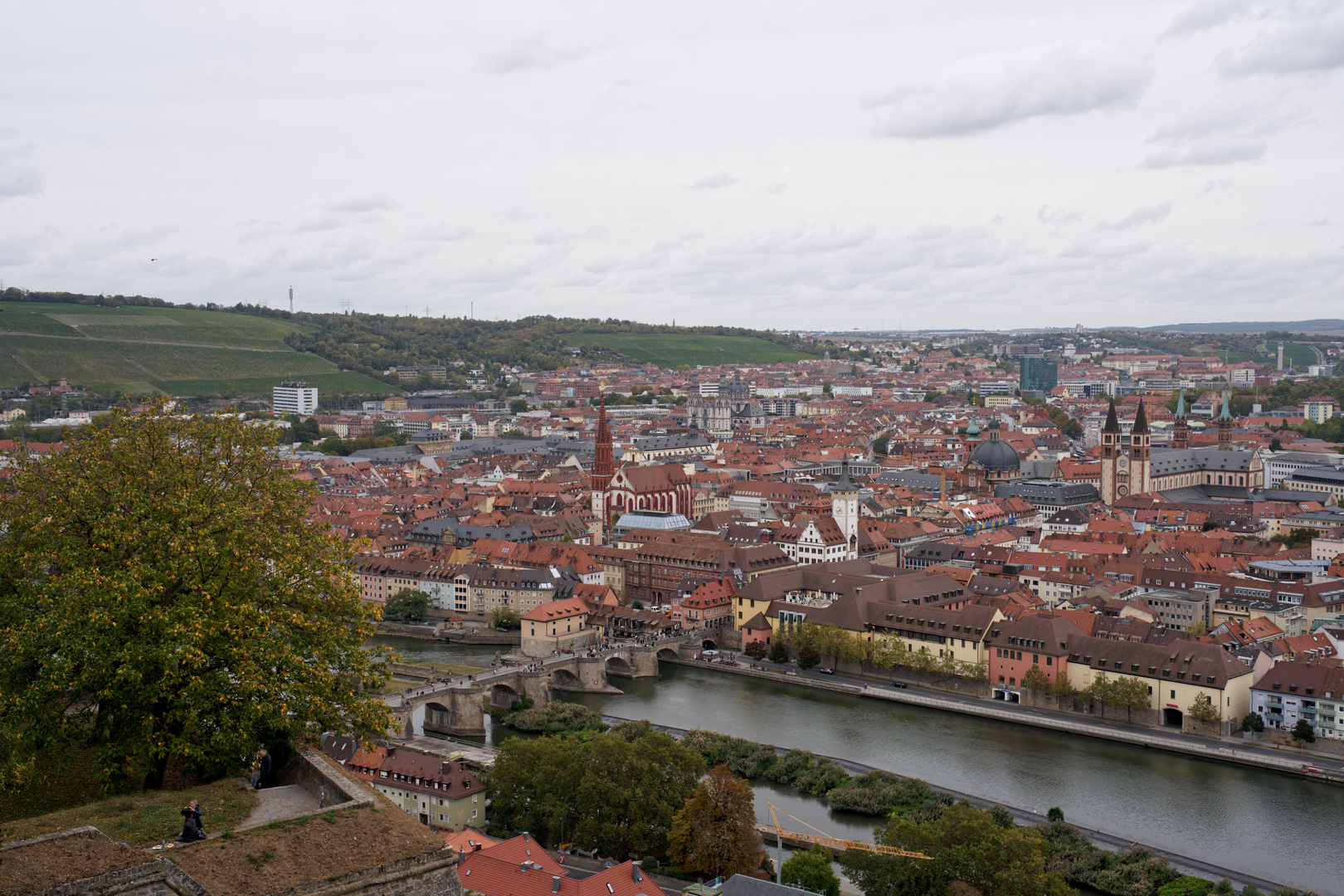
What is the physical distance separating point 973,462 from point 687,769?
48.7 m

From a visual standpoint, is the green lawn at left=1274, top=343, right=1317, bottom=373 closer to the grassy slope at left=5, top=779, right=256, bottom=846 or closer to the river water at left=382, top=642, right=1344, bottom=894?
the river water at left=382, top=642, right=1344, bottom=894

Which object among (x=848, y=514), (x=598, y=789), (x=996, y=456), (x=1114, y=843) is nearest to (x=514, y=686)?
(x=598, y=789)

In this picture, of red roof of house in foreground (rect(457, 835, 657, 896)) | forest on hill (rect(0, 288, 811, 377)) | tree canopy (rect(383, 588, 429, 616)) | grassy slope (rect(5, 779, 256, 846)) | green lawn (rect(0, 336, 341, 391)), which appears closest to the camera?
grassy slope (rect(5, 779, 256, 846))

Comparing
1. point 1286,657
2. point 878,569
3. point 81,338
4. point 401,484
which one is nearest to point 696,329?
point 81,338

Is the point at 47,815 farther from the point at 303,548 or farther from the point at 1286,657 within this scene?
the point at 1286,657

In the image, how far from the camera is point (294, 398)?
106000mm

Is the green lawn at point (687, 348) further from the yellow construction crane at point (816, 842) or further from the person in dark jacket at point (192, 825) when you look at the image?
the person in dark jacket at point (192, 825)

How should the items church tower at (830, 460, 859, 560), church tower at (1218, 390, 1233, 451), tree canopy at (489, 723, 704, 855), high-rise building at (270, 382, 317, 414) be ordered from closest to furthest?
1. tree canopy at (489, 723, 704, 855)
2. church tower at (830, 460, 859, 560)
3. church tower at (1218, 390, 1233, 451)
4. high-rise building at (270, 382, 317, 414)

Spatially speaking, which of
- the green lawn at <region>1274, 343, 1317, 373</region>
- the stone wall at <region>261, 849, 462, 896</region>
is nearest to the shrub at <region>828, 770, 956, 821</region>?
the stone wall at <region>261, 849, 462, 896</region>

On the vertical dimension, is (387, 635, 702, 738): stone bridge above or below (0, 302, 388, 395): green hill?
below

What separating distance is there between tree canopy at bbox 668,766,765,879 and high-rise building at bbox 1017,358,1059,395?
127m

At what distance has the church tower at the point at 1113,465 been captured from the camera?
64.9 meters

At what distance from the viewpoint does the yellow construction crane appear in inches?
778

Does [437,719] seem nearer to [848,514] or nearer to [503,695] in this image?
[503,695]
